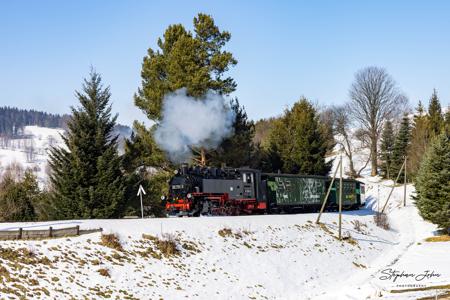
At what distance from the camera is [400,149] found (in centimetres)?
7912

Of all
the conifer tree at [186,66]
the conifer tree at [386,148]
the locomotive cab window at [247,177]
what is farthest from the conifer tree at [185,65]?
the conifer tree at [386,148]

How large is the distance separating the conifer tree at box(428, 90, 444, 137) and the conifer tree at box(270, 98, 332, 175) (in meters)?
27.6

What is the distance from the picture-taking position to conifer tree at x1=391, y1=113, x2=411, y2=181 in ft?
255

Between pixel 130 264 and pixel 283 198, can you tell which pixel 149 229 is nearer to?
pixel 130 264

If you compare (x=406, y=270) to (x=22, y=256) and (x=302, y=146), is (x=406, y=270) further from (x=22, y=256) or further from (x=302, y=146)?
(x=302, y=146)

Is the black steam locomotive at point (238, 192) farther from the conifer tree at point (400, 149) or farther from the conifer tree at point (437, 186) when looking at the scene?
the conifer tree at point (400, 149)

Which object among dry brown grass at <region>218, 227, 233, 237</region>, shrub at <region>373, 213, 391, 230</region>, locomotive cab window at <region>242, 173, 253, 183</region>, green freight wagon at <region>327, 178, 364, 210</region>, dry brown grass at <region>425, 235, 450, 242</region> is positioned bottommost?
dry brown grass at <region>425, 235, 450, 242</region>

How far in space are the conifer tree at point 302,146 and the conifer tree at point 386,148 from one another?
80.1 feet

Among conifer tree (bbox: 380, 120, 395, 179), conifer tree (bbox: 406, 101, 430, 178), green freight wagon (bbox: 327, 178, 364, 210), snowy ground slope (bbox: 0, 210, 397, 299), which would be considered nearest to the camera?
snowy ground slope (bbox: 0, 210, 397, 299)

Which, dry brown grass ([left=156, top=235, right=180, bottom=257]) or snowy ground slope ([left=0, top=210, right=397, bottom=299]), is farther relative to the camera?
dry brown grass ([left=156, top=235, right=180, bottom=257])

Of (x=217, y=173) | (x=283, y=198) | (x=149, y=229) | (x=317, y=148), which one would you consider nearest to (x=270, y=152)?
(x=317, y=148)

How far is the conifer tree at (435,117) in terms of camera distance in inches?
3248

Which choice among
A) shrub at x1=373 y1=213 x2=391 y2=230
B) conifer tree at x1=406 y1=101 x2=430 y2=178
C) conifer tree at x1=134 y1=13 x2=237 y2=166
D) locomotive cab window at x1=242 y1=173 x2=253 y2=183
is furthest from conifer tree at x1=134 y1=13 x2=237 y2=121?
conifer tree at x1=406 y1=101 x2=430 y2=178

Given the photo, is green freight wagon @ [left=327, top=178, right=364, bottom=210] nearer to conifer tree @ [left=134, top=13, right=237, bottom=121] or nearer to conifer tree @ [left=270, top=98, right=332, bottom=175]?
conifer tree @ [left=270, top=98, right=332, bottom=175]
